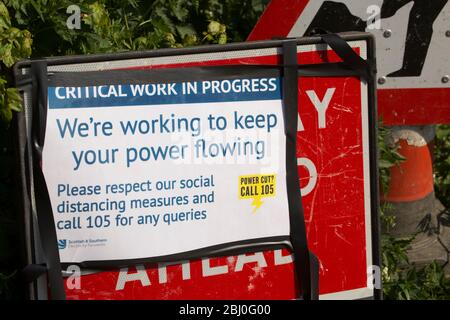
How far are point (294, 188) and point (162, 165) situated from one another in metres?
0.52

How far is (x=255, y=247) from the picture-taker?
377cm

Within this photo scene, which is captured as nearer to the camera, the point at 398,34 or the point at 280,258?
the point at 280,258

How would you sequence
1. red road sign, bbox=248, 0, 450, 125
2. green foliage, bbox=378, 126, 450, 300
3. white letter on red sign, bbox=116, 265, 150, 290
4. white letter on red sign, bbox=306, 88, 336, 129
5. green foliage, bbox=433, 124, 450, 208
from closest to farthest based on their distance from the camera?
white letter on red sign, bbox=116, 265, 150, 290 → white letter on red sign, bbox=306, 88, 336, 129 → red road sign, bbox=248, 0, 450, 125 → green foliage, bbox=378, 126, 450, 300 → green foliage, bbox=433, 124, 450, 208

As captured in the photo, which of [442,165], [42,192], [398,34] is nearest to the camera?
[42,192]

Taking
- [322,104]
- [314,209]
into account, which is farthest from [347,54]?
[314,209]

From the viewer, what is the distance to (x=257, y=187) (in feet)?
12.3

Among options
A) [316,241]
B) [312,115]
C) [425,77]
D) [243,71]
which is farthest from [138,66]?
[425,77]

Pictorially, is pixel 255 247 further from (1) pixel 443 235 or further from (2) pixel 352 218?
(1) pixel 443 235

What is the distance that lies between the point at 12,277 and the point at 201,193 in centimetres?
99

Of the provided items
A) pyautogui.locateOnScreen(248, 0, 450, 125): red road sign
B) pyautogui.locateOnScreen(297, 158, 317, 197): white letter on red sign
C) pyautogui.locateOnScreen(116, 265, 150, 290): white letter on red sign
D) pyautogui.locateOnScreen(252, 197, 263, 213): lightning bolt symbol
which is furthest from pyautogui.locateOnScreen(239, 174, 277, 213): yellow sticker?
pyautogui.locateOnScreen(248, 0, 450, 125): red road sign

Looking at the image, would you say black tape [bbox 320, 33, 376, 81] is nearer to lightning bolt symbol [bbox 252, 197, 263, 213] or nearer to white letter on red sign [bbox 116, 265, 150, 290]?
lightning bolt symbol [bbox 252, 197, 263, 213]

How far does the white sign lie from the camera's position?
360 centimetres

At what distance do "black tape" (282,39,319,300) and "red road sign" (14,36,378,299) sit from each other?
0.13 ft

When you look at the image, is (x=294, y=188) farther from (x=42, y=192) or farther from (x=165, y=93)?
(x=42, y=192)
